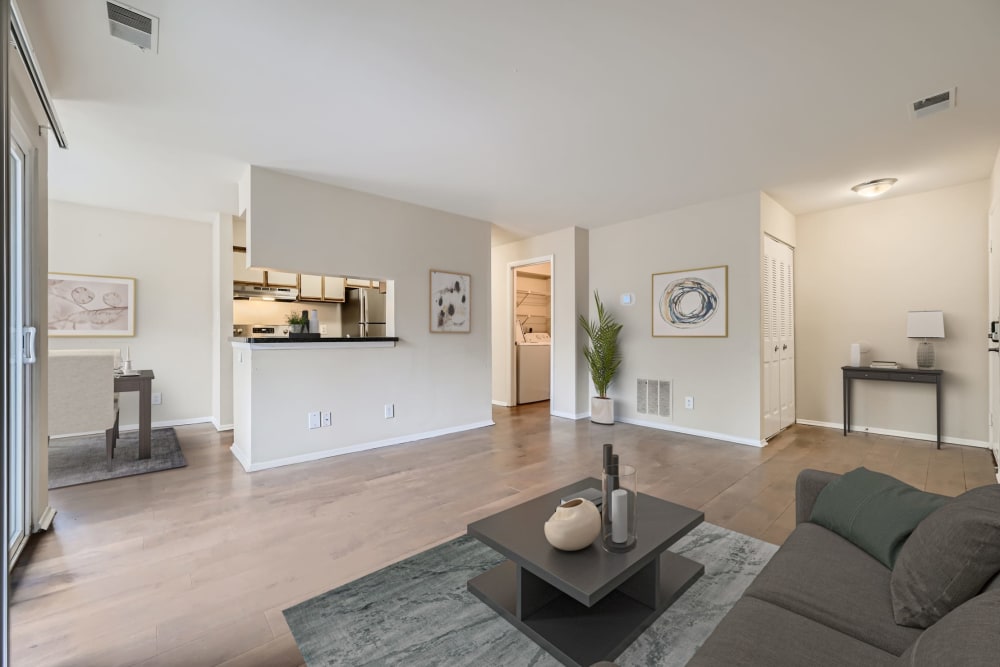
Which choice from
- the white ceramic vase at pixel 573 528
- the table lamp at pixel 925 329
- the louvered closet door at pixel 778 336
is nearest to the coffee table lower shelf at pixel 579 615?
the white ceramic vase at pixel 573 528

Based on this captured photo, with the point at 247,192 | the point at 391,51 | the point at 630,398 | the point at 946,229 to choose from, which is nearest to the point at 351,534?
the point at 391,51

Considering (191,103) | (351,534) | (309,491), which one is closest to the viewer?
(351,534)

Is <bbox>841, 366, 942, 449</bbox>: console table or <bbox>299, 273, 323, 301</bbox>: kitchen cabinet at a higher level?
<bbox>299, 273, 323, 301</bbox>: kitchen cabinet

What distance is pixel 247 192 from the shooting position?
12.1 feet

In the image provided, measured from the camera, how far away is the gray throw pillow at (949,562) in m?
0.97

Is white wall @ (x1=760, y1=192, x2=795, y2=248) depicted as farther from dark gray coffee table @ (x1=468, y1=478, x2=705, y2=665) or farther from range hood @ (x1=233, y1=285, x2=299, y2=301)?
range hood @ (x1=233, y1=285, x2=299, y2=301)

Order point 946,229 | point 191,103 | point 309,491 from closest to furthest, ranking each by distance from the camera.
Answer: point 191,103
point 309,491
point 946,229

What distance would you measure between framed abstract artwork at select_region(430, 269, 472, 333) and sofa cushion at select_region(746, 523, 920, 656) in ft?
12.5

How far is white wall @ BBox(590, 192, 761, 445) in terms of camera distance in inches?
172

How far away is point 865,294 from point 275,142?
19.8ft

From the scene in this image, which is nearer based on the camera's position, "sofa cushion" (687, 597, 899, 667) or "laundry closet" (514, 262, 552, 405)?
"sofa cushion" (687, 597, 899, 667)

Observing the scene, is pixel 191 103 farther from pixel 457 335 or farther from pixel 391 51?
pixel 457 335

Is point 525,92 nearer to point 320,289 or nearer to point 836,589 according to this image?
point 836,589

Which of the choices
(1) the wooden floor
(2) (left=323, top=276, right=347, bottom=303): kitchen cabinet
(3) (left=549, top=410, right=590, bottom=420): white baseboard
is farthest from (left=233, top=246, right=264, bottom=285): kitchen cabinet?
(3) (left=549, top=410, right=590, bottom=420): white baseboard
